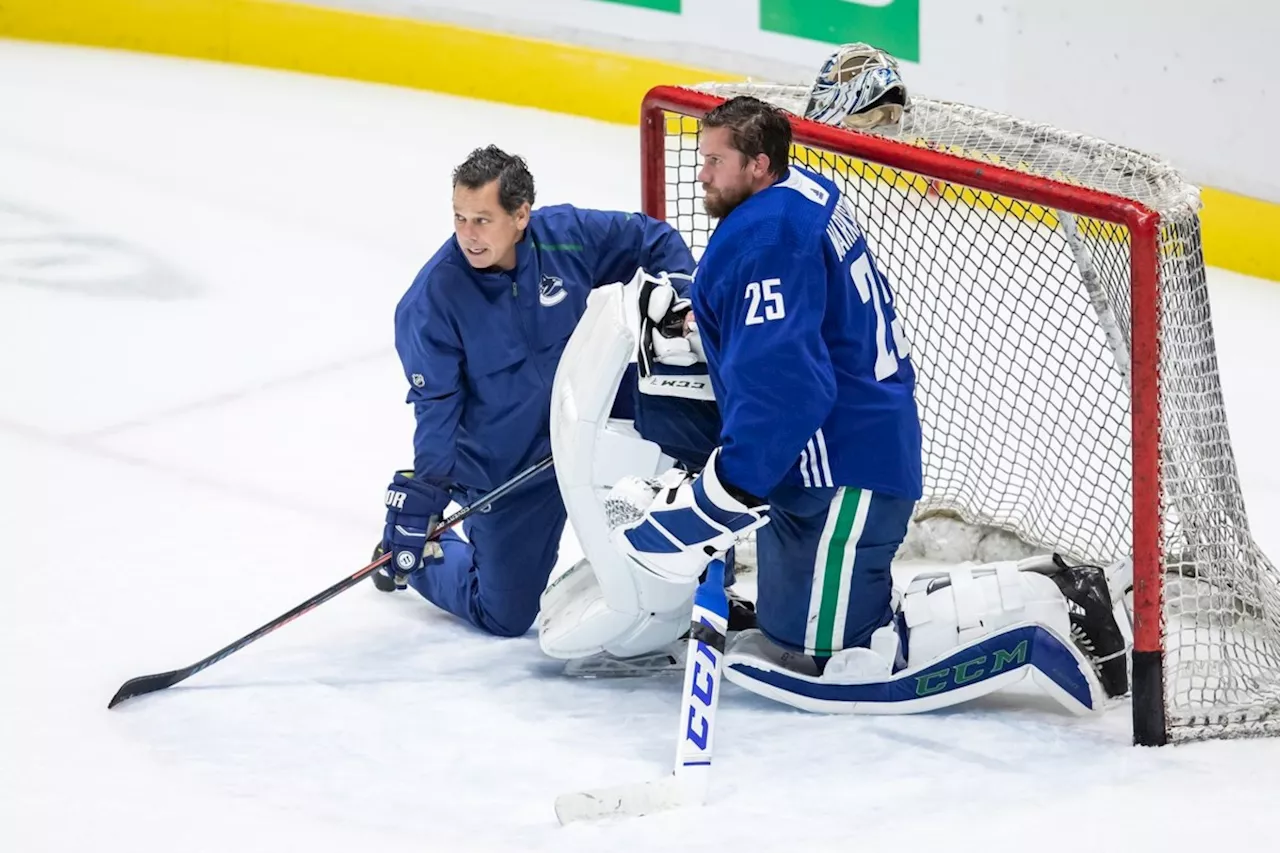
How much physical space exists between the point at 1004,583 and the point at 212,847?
1.21 meters

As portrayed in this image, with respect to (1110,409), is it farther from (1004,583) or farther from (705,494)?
(705,494)

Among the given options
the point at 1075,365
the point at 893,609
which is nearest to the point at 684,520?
the point at 893,609

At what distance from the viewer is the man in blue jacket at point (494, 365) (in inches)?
110

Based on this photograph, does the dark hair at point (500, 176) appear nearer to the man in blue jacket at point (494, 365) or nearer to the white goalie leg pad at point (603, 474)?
the man in blue jacket at point (494, 365)

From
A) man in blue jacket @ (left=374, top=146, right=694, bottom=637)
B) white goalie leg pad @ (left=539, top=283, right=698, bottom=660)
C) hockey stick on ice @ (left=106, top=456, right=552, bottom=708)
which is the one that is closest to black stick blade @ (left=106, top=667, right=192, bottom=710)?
hockey stick on ice @ (left=106, top=456, right=552, bottom=708)

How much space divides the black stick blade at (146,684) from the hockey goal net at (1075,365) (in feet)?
4.01

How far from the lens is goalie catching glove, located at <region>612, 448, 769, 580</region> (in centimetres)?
236

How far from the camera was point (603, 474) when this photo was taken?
260 centimetres

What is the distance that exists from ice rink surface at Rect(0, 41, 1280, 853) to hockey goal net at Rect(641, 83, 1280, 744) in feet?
0.72

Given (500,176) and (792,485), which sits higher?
(500,176)

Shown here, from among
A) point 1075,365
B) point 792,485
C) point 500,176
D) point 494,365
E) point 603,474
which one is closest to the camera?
point 792,485

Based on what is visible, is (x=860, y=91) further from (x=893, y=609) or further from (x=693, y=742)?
(x=693, y=742)

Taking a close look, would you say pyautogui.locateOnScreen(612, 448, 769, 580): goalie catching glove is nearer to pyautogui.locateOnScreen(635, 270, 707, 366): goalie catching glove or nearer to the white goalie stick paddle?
the white goalie stick paddle

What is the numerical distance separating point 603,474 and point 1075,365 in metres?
1.27
